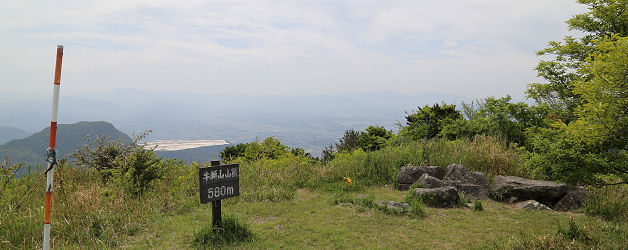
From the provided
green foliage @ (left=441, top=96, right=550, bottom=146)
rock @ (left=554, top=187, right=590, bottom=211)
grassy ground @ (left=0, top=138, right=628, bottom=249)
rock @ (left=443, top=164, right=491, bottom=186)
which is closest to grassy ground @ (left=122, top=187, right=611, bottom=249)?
grassy ground @ (left=0, top=138, right=628, bottom=249)

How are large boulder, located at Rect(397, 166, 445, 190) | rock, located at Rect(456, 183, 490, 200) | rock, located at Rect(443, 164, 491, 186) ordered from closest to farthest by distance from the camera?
rock, located at Rect(456, 183, 490, 200) → rock, located at Rect(443, 164, 491, 186) → large boulder, located at Rect(397, 166, 445, 190)

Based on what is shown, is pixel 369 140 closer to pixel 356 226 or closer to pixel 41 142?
pixel 356 226

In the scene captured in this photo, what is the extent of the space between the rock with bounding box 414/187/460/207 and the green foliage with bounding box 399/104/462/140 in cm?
874

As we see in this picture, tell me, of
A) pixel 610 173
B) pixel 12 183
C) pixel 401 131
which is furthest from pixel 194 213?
pixel 401 131

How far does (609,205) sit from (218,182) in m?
7.37

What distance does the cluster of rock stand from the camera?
7262 mm

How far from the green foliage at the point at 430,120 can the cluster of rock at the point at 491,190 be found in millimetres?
7140

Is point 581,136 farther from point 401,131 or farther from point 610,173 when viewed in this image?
point 401,131

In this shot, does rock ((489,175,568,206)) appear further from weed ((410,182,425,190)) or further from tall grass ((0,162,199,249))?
tall grass ((0,162,199,249))

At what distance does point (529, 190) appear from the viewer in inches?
297

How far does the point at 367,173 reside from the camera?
1004 cm

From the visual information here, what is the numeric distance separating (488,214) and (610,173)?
2.30 m

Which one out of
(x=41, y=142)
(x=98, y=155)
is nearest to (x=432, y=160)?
(x=98, y=155)

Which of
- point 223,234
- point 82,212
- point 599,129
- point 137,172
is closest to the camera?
point 599,129
